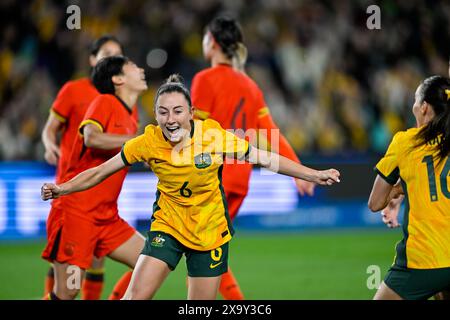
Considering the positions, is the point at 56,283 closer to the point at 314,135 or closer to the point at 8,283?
the point at 8,283

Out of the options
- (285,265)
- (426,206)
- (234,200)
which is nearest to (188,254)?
(426,206)

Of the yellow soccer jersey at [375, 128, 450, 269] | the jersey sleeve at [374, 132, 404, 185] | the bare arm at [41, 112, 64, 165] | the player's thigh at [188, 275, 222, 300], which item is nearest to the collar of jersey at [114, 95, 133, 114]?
the bare arm at [41, 112, 64, 165]

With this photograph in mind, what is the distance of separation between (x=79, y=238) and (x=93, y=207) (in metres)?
0.26

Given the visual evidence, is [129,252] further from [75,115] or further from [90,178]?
[75,115]

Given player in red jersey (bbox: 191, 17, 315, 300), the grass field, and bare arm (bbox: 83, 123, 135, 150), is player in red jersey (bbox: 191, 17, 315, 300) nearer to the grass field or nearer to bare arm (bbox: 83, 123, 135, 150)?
bare arm (bbox: 83, 123, 135, 150)

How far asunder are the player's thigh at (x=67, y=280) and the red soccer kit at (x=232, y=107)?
161cm

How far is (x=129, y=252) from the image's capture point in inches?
259

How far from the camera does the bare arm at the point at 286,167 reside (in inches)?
212

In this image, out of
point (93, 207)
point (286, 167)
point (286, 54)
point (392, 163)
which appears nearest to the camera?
point (392, 163)

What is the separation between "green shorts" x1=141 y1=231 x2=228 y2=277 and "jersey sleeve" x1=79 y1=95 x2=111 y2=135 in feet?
3.98

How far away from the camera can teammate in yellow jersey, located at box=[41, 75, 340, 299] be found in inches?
213

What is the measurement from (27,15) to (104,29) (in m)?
1.41

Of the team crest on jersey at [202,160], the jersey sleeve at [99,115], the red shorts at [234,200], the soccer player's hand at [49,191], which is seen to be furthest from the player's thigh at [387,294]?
the red shorts at [234,200]
